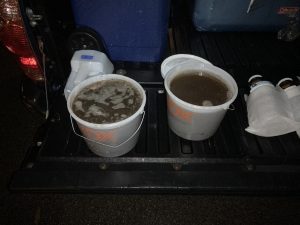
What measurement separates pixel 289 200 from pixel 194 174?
642mm

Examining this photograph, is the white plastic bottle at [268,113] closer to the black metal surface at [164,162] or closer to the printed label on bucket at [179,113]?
the black metal surface at [164,162]

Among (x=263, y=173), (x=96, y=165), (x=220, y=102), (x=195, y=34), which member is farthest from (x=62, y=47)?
(x=263, y=173)

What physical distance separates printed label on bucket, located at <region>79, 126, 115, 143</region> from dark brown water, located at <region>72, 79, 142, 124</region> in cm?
4

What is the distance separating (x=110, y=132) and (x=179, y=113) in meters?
0.30

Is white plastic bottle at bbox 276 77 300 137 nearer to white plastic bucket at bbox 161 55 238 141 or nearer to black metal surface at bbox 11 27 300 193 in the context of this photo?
black metal surface at bbox 11 27 300 193

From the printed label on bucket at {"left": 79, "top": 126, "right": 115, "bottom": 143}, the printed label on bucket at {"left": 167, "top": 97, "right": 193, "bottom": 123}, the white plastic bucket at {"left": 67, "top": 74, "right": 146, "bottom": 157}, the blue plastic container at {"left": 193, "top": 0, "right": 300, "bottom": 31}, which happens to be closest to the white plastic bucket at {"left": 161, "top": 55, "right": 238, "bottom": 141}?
the printed label on bucket at {"left": 167, "top": 97, "right": 193, "bottom": 123}

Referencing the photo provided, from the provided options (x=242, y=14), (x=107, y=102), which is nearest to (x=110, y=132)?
(x=107, y=102)

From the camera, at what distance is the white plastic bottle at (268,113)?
3.57ft

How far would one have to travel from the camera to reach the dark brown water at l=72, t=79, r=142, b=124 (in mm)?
1025

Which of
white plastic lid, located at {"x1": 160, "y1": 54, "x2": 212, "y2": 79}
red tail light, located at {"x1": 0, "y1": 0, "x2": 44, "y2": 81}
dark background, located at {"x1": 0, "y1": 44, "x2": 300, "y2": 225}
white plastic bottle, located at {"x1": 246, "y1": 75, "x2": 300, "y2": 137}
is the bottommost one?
dark background, located at {"x1": 0, "y1": 44, "x2": 300, "y2": 225}

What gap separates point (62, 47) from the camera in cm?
128

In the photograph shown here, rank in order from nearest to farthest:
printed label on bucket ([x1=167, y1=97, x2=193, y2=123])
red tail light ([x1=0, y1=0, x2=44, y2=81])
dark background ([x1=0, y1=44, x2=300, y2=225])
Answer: red tail light ([x1=0, y1=0, x2=44, y2=81])
printed label on bucket ([x1=167, y1=97, x2=193, y2=123])
dark background ([x1=0, y1=44, x2=300, y2=225])

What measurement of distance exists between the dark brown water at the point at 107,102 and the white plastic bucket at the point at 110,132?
22 millimetres

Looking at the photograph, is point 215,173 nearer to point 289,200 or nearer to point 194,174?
point 194,174
